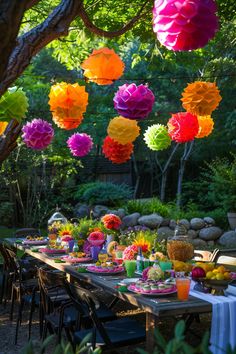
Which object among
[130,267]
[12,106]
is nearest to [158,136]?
[130,267]

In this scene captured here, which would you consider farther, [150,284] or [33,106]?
[33,106]

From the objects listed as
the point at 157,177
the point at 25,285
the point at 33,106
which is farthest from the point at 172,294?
the point at 157,177

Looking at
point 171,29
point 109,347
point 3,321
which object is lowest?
point 3,321

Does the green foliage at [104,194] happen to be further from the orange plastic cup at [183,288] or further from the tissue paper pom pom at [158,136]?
the orange plastic cup at [183,288]

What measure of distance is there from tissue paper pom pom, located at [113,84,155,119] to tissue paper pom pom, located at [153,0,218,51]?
2.46 m

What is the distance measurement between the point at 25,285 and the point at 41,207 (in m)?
8.35

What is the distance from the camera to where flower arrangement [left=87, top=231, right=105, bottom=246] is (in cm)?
532

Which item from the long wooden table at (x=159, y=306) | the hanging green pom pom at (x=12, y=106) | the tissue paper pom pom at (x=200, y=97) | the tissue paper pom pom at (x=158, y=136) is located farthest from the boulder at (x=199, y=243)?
the hanging green pom pom at (x=12, y=106)

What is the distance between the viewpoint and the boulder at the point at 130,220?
39.2 feet

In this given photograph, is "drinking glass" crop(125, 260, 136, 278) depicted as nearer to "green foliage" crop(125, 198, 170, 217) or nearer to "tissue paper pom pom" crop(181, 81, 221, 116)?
"tissue paper pom pom" crop(181, 81, 221, 116)

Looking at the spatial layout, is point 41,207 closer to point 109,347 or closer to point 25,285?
point 25,285

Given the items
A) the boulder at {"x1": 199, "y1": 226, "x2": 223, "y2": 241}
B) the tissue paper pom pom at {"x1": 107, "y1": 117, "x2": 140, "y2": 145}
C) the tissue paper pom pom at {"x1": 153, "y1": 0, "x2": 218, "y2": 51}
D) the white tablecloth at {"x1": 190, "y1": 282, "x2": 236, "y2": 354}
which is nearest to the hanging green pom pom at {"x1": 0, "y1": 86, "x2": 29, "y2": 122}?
the tissue paper pom pom at {"x1": 153, "y1": 0, "x2": 218, "y2": 51}

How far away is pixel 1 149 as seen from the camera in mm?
3904

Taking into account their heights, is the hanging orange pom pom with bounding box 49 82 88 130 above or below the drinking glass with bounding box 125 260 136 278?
above
